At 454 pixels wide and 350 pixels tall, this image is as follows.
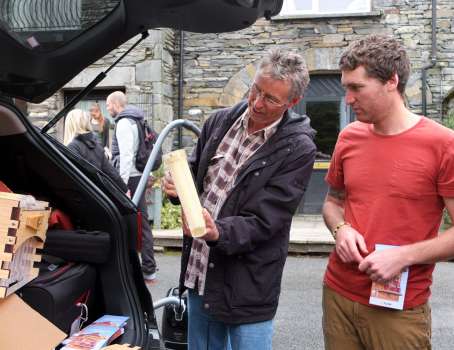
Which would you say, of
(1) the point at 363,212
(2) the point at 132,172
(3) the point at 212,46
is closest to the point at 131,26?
(1) the point at 363,212

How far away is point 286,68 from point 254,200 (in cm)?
52

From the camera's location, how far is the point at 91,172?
2365mm

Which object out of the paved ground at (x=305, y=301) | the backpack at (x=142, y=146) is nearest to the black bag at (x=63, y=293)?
the paved ground at (x=305, y=301)

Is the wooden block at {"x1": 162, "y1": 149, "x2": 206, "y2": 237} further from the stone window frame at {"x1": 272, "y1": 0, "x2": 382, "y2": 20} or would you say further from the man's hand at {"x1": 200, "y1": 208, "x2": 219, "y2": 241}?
the stone window frame at {"x1": 272, "y1": 0, "x2": 382, "y2": 20}

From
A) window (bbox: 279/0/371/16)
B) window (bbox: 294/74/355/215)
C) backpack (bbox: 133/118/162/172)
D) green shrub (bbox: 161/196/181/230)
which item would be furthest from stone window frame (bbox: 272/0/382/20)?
backpack (bbox: 133/118/162/172)

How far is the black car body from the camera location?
1792 millimetres

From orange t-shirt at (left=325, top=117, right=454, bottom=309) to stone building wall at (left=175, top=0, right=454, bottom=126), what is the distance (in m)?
8.28

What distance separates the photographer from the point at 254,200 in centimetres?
211

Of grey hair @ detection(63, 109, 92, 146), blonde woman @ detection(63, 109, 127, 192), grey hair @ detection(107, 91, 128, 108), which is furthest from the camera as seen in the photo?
grey hair @ detection(107, 91, 128, 108)

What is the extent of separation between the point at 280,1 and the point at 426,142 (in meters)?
0.75

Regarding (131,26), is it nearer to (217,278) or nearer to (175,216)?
(217,278)

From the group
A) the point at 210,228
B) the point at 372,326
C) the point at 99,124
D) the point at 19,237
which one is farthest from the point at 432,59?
the point at 19,237

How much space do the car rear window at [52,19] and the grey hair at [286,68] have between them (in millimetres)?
609

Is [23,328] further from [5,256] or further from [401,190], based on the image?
[401,190]
